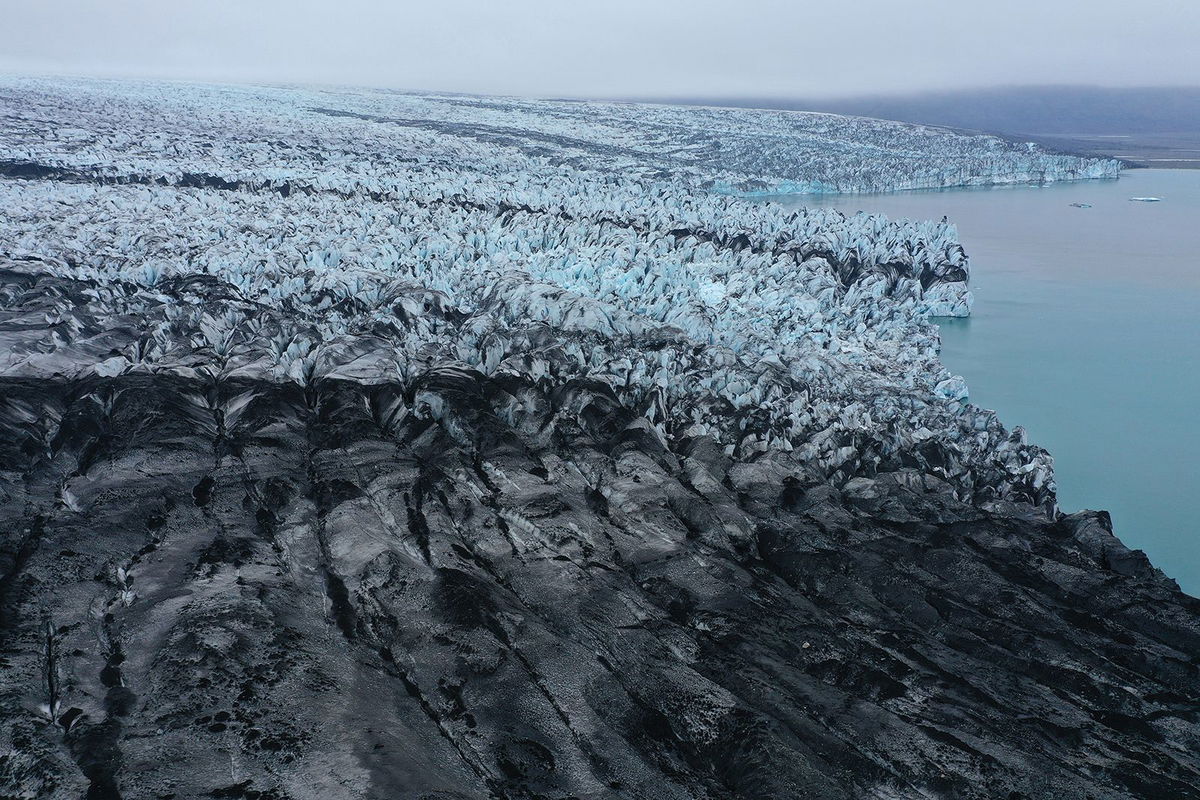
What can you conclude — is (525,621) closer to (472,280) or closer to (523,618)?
(523,618)

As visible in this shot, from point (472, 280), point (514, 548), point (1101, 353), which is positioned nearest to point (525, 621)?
point (514, 548)

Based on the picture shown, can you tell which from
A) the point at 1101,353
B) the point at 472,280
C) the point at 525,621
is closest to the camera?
the point at 525,621

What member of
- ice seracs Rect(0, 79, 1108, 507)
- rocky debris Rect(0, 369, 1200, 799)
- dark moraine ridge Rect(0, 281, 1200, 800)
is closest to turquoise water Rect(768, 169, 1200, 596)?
ice seracs Rect(0, 79, 1108, 507)

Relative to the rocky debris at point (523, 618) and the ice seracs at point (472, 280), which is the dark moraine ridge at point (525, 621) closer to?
the rocky debris at point (523, 618)

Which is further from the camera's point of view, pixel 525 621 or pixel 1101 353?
pixel 1101 353

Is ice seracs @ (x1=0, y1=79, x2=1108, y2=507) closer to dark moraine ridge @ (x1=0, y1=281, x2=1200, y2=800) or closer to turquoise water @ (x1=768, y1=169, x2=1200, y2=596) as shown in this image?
dark moraine ridge @ (x1=0, y1=281, x2=1200, y2=800)

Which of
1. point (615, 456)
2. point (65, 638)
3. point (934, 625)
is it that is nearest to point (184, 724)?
point (65, 638)
